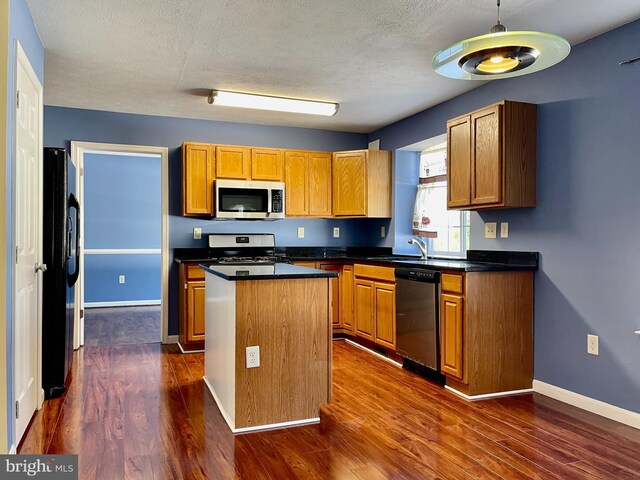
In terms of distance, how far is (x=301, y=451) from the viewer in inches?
95.9

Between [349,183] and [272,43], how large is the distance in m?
2.41

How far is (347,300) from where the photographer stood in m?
5.12

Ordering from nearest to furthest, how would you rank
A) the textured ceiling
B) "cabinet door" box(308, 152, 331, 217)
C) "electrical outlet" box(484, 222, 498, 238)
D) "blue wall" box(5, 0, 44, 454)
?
"blue wall" box(5, 0, 44, 454)
the textured ceiling
"electrical outlet" box(484, 222, 498, 238)
"cabinet door" box(308, 152, 331, 217)

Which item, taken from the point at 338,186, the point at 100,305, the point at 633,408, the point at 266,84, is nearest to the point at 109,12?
the point at 266,84

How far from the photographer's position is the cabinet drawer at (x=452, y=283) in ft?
11.0

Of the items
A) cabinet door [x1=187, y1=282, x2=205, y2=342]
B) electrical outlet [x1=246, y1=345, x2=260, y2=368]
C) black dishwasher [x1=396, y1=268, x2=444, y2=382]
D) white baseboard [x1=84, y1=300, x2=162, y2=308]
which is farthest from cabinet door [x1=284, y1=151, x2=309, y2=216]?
white baseboard [x1=84, y1=300, x2=162, y2=308]

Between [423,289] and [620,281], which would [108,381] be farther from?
[620,281]

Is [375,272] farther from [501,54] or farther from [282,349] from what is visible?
[501,54]

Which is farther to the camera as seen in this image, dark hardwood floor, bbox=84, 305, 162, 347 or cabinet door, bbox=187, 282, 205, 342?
dark hardwood floor, bbox=84, 305, 162, 347

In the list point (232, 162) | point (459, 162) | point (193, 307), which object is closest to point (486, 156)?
point (459, 162)

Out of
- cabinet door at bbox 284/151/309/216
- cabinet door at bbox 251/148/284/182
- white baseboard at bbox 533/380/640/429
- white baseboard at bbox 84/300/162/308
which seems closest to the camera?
white baseboard at bbox 533/380/640/429

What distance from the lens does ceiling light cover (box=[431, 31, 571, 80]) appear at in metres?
2.02

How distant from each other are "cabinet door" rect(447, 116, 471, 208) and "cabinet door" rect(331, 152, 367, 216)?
149 centimetres

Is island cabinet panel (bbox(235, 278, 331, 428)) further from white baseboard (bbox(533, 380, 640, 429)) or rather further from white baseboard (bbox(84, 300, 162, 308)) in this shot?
white baseboard (bbox(84, 300, 162, 308))
